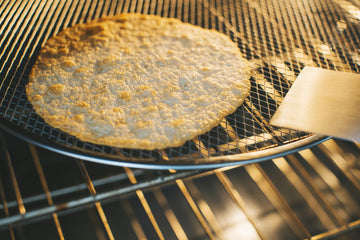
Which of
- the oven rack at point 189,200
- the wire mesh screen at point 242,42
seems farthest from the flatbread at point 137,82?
the oven rack at point 189,200

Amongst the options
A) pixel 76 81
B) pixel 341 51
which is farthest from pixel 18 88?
pixel 341 51

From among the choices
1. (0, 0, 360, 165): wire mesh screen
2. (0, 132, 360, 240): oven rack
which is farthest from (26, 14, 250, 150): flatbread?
(0, 132, 360, 240): oven rack

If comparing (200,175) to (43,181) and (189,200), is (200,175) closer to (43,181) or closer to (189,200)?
(189,200)

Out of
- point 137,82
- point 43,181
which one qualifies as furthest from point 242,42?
point 43,181

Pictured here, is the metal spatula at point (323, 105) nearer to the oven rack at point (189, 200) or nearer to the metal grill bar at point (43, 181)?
the oven rack at point (189, 200)

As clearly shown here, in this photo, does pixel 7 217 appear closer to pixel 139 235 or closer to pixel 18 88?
pixel 139 235

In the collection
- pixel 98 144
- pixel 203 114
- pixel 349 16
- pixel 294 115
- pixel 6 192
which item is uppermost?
pixel 349 16

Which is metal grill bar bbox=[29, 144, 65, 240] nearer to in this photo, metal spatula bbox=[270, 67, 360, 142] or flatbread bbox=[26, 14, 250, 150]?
flatbread bbox=[26, 14, 250, 150]
